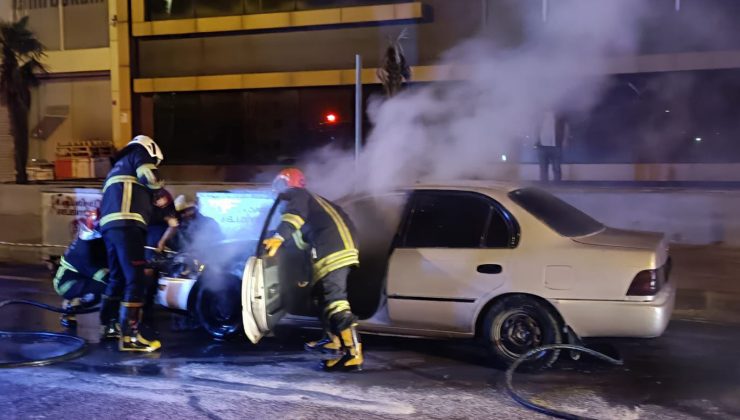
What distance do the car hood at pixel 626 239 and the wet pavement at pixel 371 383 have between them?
2.23 ft

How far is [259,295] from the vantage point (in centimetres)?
531

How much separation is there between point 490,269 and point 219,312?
2.37 m

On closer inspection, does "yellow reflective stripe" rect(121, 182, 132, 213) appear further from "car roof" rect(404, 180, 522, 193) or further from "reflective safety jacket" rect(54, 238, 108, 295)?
"car roof" rect(404, 180, 522, 193)

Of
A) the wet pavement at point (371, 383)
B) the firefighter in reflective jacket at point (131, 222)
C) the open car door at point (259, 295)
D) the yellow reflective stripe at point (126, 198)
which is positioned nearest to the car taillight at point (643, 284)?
the wet pavement at point (371, 383)

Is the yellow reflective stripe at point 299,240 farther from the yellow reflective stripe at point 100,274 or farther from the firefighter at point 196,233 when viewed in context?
the yellow reflective stripe at point 100,274

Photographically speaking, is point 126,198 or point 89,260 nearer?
point 126,198

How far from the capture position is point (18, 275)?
9891 millimetres

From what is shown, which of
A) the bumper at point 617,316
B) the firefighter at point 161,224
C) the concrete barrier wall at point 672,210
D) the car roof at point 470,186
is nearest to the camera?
the bumper at point 617,316

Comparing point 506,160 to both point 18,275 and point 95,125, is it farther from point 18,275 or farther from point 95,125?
point 95,125

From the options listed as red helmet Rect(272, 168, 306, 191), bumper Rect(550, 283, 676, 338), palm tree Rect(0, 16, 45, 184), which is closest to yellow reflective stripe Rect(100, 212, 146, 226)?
red helmet Rect(272, 168, 306, 191)

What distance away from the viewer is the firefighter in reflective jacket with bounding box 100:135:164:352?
5.84 meters

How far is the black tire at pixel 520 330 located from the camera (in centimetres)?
519

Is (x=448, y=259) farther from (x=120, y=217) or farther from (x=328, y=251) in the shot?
(x=120, y=217)

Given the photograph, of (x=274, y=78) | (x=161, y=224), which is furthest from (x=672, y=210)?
(x=274, y=78)
